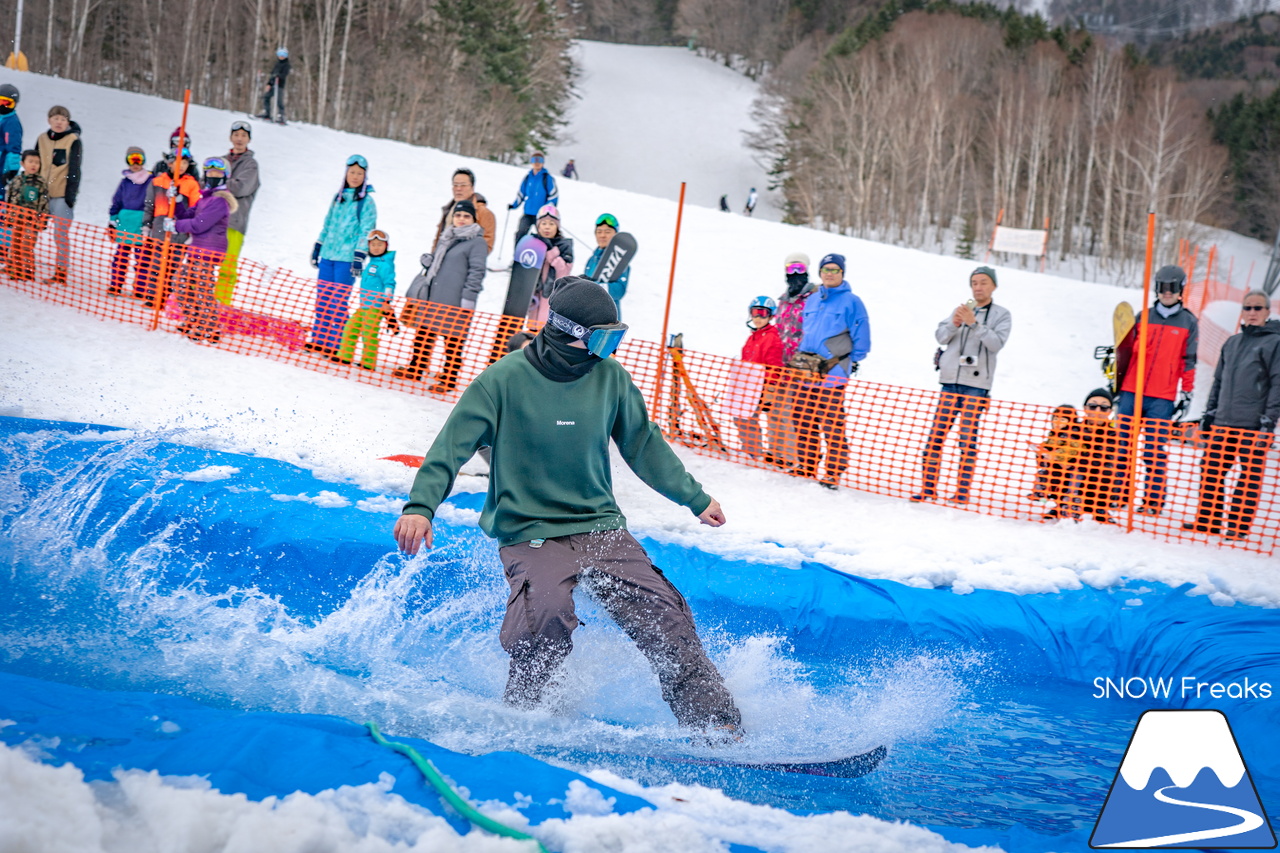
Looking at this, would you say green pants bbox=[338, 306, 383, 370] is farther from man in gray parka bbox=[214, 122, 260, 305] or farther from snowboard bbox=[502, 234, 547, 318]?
man in gray parka bbox=[214, 122, 260, 305]

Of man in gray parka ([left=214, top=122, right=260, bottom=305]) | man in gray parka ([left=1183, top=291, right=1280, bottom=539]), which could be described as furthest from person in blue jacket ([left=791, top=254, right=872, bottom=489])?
man in gray parka ([left=214, top=122, right=260, bottom=305])

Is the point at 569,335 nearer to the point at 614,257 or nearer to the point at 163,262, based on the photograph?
the point at 614,257

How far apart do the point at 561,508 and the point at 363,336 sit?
490 cm

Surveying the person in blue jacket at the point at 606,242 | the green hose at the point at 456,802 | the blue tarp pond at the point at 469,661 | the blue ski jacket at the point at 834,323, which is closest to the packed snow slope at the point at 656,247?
the person in blue jacket at the point at 606,242

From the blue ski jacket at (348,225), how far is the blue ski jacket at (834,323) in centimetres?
374

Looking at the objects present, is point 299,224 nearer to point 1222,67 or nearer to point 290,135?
point 290,135

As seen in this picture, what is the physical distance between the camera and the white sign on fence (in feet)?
69.5

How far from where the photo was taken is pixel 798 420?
22.4 feet

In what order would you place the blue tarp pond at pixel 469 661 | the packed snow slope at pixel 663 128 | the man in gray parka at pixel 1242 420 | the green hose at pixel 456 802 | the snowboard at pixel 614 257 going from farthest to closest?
the packed snow slope at pixel 663 128, the snowboard at pixel 614 257, the man in gray parka at pixel 1242 420, the blue tarp pond at pixel 469 661, the green hose at pixel 456 802

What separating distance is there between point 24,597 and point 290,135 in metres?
16.2

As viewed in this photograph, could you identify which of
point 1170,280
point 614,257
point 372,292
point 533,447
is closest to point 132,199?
point 372,292

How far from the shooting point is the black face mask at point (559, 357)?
10.3ft

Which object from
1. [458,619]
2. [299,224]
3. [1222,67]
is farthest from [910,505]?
[1222,67]
